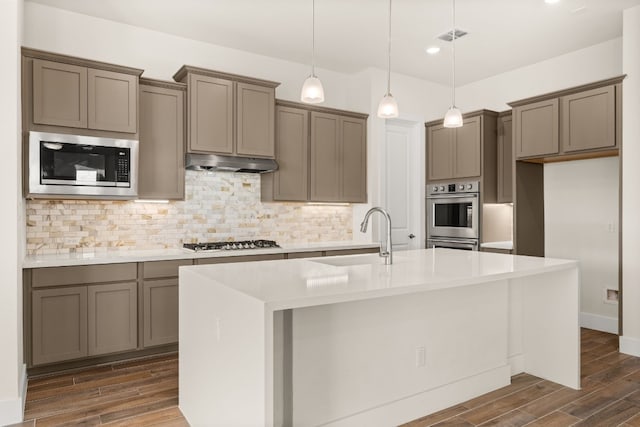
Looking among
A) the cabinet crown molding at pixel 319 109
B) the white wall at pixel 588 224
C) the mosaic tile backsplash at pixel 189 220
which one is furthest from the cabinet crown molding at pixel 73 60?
the white wall at pixel 588 224

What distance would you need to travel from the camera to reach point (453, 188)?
18.2ft

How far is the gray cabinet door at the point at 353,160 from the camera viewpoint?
5289mm

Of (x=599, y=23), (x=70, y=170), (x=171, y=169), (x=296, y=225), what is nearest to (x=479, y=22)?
(x=599, y=23)

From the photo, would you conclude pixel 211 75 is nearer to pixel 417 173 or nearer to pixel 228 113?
pixel 228 113

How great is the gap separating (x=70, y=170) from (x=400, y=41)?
3408 millimetres

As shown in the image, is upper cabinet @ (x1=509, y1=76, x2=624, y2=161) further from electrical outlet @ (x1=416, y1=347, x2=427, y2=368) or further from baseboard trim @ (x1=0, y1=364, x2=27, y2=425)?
baseboard trim @ (x1=0, y1=364, x2=27, y2=425)

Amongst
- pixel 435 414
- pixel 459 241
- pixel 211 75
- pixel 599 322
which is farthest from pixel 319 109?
pixel 599 322

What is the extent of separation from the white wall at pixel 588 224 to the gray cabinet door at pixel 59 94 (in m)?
4.86

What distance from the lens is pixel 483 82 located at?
594 centimetres

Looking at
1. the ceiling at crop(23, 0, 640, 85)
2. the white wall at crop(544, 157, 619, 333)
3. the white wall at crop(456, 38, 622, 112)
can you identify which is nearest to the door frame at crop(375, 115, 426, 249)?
the white wall at crop(456, 38, 622, 112)

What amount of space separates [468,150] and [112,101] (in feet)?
12.9

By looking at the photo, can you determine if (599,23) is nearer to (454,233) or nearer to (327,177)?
(454,233)

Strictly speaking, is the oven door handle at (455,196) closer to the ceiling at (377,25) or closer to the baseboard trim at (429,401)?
the ceiling at (377,25)

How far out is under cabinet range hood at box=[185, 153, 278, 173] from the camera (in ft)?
13.7
